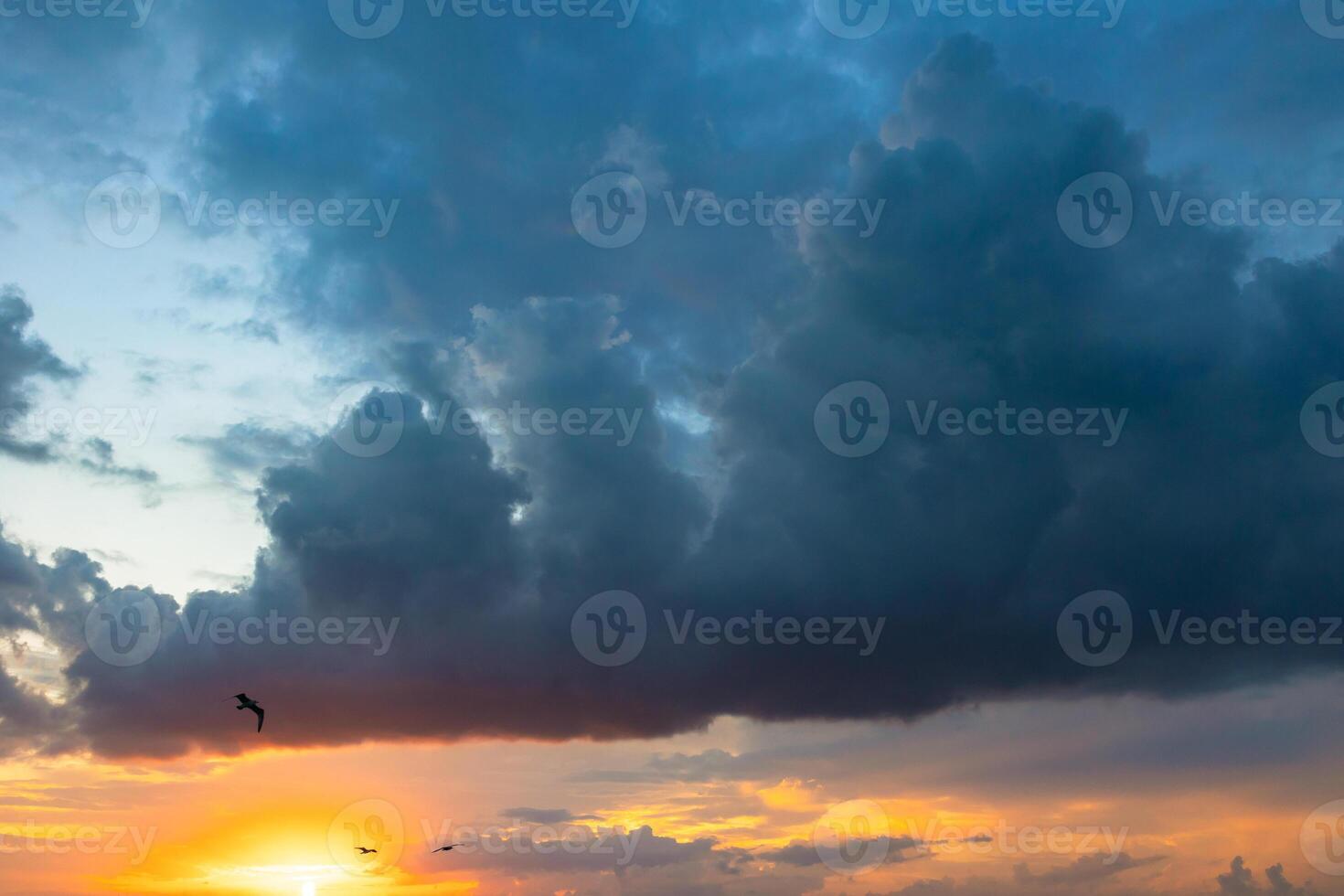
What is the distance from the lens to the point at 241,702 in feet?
405
